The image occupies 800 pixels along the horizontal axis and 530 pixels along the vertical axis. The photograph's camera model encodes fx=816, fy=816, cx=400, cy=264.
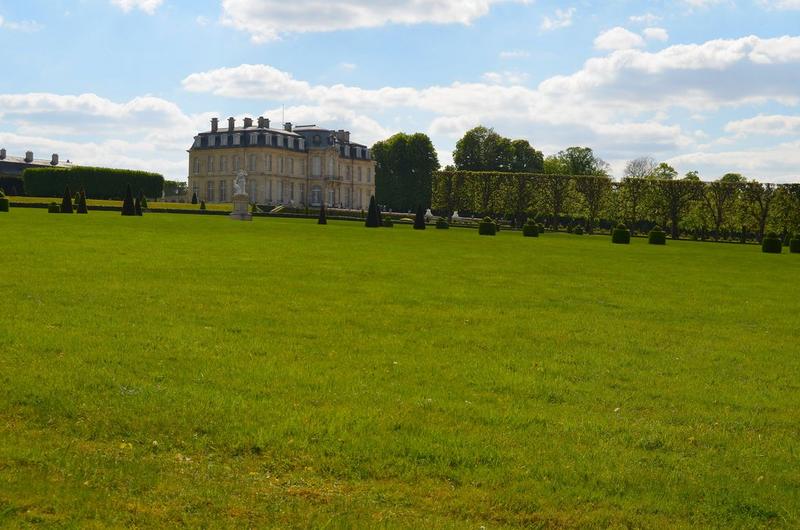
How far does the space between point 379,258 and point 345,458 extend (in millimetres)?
13708

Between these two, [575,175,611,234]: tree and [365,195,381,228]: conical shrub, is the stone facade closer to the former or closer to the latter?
[575,175,611,234]: tree

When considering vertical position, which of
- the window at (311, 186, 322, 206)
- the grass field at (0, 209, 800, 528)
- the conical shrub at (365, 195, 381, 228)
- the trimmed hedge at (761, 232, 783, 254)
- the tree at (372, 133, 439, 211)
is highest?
the tree at (372, 133, 439, 211)

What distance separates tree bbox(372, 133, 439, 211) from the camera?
8019 centimetres

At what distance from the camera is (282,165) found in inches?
3174

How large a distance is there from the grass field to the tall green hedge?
163 feet

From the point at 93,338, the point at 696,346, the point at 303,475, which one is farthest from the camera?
the point at 696,346

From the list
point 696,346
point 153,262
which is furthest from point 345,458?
point 153,262

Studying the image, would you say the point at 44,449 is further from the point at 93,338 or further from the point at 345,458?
the point at 93,338

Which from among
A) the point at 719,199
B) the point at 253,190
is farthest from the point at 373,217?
the point at 253,190

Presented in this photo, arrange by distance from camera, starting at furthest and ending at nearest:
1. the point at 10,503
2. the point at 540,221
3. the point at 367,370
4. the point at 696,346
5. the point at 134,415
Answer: the point at 540,221, the point at 696,346, the point at 367,370, the point at 134,415, the point at 10,503

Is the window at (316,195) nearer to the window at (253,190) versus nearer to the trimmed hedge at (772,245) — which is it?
the window at (253,190)

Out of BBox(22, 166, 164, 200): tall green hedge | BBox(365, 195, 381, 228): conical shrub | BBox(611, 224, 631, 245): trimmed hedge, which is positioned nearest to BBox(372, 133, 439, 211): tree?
BBox(22, 166, 164, 200): tall green hedge

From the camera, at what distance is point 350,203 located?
8638cm

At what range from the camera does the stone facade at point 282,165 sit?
259 feet
